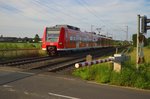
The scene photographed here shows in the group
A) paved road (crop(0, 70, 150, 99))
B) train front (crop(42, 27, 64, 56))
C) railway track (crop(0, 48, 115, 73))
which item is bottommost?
paved road (crop(0, 70, 150, 99))

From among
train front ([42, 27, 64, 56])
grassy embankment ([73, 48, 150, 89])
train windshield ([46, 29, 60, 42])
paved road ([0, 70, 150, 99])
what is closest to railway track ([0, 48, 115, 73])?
grassy embankment ([73, 48, 150, 89])

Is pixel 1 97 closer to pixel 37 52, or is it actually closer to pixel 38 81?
pixel 38 81

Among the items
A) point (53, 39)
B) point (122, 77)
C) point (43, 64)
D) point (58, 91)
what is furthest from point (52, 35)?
point (58, 91)

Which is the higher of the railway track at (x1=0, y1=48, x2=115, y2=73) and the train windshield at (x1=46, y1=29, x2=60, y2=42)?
the train windshield at (x1=46, y1=29, x2=60, y2=42)

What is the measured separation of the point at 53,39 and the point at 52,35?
1.58ft

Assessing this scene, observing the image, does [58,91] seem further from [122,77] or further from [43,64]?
[43,64]

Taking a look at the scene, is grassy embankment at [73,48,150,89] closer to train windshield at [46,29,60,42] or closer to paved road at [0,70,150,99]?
paved road at [0,70,150,99]

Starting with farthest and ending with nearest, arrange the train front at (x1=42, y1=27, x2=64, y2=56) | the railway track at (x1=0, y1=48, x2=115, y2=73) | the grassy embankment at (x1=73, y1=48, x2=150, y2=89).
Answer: the train front at (x1=42, y1=27, x2=64, y2=56)
the railway track at (x1=0, y1=48, x2=115, y2=73)
the grassy embankment at (x1=73, y1=48, x2=150, y2=89)

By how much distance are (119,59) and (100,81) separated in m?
1.77

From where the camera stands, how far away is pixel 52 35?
2781 centimetres

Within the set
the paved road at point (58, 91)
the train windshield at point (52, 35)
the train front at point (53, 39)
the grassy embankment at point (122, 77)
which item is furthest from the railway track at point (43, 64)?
the train windshield at point (52, 35)

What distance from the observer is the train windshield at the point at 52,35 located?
2742 centimetres

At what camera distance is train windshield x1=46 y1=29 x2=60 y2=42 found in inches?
1080

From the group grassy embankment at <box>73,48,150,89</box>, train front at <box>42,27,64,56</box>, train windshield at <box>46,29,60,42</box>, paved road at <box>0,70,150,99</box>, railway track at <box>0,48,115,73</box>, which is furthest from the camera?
train windshield at <box>46,29,60,42</box>
